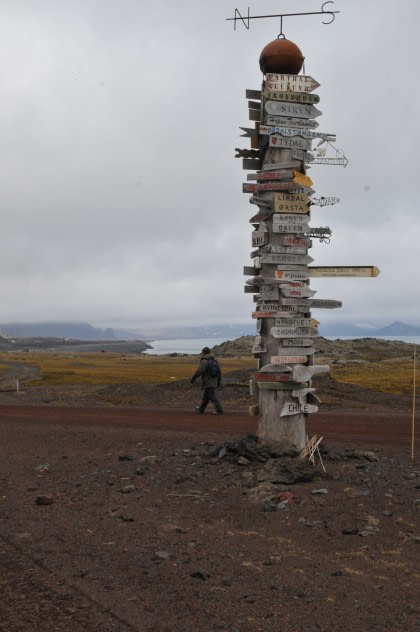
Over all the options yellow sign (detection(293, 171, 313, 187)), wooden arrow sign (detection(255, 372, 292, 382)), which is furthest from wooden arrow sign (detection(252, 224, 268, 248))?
wooden arrow sign (detection(255, 372, 292, 382))

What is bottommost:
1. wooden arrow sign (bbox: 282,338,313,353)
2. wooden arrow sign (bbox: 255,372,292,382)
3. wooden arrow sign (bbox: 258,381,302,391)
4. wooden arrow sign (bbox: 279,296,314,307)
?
wooden arrow sign (bbox: 258,381,302,391)

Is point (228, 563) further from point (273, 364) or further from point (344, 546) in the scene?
point (273, 364)

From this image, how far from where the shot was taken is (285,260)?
10773 millimetres

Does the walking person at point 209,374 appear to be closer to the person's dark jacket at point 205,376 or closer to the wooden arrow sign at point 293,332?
the person's dark jacket at point 205,376

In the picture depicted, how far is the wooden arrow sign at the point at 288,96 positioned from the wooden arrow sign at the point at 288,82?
75 mm

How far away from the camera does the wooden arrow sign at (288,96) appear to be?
432 inches

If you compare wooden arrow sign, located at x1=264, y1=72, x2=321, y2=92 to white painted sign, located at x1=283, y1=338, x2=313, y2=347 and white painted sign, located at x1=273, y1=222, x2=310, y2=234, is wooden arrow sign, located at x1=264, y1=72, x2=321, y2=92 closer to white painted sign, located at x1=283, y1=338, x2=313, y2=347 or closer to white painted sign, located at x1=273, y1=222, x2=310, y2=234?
white painted sign, located at x1=273, y1=222, x2=310, y2=234

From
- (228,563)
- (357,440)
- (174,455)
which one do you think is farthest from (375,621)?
(357,440)

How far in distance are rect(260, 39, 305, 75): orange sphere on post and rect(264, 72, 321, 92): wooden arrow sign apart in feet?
0.77

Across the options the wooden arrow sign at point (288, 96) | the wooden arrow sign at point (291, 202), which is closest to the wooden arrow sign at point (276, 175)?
the wooden arrow sign at point (291, 202)

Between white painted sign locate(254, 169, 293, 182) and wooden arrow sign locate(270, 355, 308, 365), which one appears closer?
Answer: wooden arrow sign locate(270, 355, 308, 365)

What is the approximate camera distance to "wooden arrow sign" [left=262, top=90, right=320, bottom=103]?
11.0m

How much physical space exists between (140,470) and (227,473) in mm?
1721

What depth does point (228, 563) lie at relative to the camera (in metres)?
6.78
